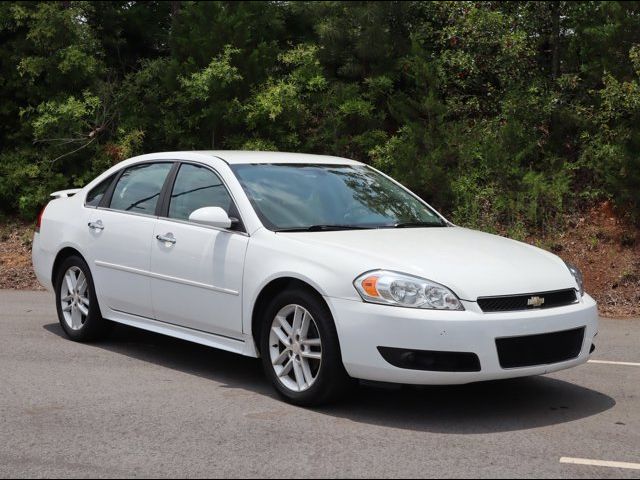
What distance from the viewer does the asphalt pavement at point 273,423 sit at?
16.5 feet

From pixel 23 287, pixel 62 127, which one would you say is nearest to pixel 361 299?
pixel 23 287

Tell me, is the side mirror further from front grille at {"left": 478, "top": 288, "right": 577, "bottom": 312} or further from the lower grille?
front grille at {"left": 478, "top": 288, "right": 577, "bottom": 312}

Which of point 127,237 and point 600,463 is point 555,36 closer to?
point 127,237

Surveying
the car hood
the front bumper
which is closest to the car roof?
the car hood

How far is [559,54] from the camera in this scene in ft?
50.8

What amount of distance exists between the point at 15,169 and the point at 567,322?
40.9ft

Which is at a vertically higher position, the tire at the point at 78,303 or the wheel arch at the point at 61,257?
the wheel arch at the point at 61,257

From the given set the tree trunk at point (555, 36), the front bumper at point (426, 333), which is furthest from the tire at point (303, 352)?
the tree trunk at point (555, 36)

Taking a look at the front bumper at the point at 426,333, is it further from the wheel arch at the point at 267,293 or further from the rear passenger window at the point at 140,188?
the rear passenger window at the point at 140,188

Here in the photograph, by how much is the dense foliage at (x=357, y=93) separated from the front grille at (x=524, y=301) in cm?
748

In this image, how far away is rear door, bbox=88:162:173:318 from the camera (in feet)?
24.8

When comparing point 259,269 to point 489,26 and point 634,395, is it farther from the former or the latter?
point 489,26

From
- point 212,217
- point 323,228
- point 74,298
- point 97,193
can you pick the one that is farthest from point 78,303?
point 323,228

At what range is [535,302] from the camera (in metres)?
5.99
